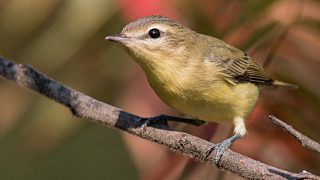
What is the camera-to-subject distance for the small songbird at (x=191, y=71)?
2.28 m

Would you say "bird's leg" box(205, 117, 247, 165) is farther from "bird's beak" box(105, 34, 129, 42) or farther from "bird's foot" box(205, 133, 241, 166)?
"bird's beak" box(105, 34, 129, 42)

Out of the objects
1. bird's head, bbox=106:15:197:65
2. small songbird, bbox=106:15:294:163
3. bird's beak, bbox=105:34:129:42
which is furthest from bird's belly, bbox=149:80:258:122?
bird's beak, bbox=105:34:129:42

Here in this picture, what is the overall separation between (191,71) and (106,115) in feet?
1.74

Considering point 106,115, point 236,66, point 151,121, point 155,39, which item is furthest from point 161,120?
point 236,66

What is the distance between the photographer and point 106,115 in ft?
6.44

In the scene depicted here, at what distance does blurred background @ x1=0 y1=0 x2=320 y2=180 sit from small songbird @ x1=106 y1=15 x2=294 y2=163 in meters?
0.05

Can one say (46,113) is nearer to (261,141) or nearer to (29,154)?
(29,154)

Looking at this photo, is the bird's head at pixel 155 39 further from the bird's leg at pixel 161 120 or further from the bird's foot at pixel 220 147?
the bird's foot at pixel 220 147

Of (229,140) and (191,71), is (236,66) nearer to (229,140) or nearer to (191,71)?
(191,71)

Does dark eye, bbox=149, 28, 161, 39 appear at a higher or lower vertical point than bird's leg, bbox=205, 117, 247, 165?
higher

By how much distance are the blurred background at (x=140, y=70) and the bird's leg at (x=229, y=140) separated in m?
0.03

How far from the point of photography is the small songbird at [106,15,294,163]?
2281 mm

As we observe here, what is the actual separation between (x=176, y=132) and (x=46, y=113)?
605 millimetres

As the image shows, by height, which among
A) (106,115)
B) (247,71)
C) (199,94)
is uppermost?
(106,115)
